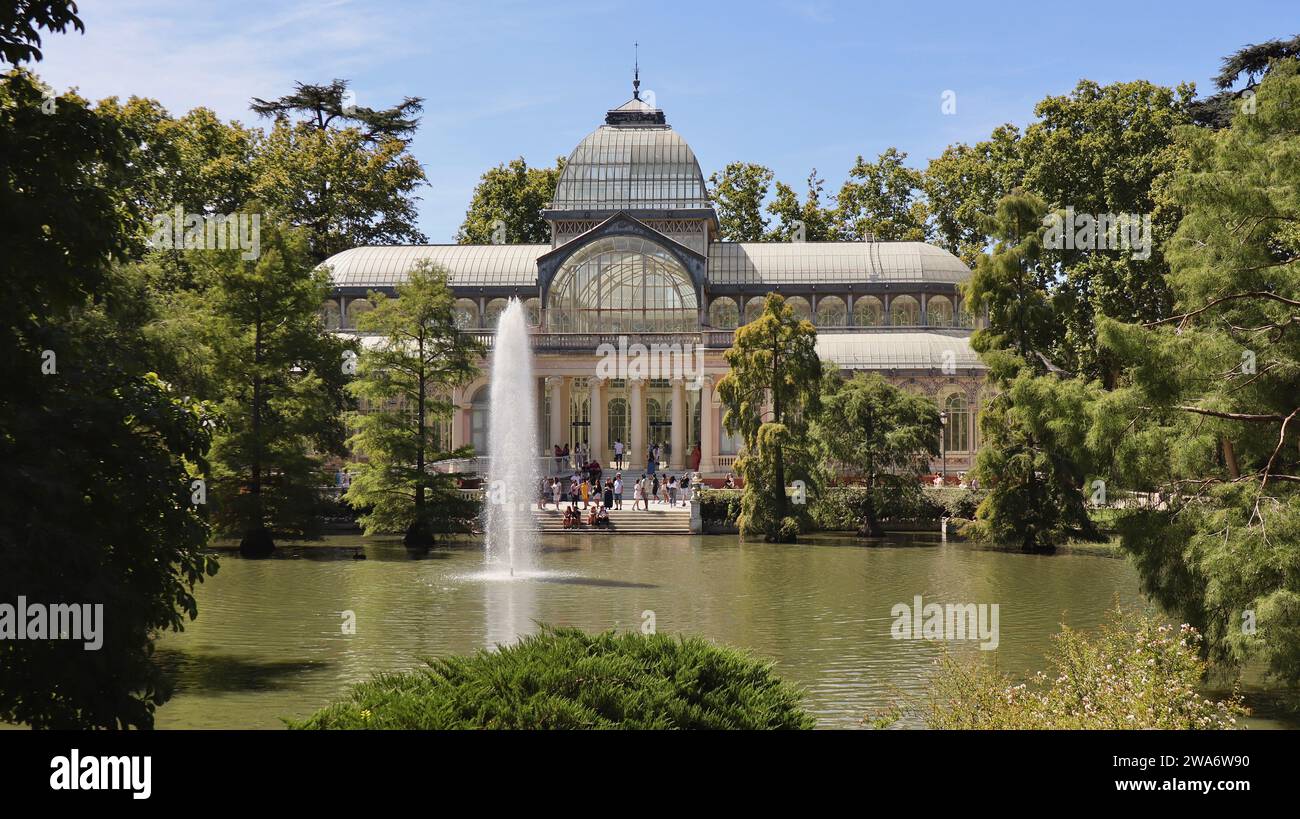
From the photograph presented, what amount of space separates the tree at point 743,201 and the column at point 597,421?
21.6 metres

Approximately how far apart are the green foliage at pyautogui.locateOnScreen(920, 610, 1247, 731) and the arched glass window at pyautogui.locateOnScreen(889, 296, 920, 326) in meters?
51.4

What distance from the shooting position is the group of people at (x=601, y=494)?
45125 millimetres

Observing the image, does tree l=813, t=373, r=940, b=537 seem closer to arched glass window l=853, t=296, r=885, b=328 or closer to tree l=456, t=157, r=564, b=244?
arched glass window l=853, t=296, r=885, b=328

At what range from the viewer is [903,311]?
6506 cm

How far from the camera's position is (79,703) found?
11508mm

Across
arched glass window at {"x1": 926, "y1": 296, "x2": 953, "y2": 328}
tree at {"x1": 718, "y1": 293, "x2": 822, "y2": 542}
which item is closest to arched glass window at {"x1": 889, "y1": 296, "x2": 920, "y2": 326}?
arched glass window at {"x1": 926, "y1": 296, "x2": 953, "y2": 328}

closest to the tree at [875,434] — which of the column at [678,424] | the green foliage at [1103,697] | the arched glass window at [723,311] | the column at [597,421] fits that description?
the column at [678,424]

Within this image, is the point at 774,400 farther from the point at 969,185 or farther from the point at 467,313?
the point at 969,185

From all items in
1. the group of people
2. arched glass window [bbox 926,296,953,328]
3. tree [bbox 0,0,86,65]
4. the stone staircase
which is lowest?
the stone staircase

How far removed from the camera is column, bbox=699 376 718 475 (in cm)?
5828

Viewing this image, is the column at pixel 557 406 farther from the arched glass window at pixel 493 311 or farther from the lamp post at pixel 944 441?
the lamp post at pixel 944 441
